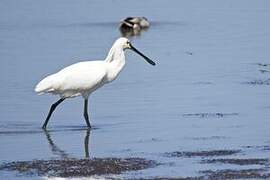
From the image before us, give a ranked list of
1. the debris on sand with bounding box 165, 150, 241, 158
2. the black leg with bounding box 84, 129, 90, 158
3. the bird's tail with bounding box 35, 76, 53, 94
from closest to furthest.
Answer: the debris on sand with bounding box 165, 150, 241, 158
the black leg with bounding box 84, 129, 90, 158
the bird's tail with bounding box 35, 76, 53, 94

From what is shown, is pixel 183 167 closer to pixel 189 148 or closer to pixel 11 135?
pixel 189 148

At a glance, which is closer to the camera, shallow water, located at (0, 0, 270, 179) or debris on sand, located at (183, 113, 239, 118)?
shallow water, located at (0, 0, 270, 179)

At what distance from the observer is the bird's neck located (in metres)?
16.2

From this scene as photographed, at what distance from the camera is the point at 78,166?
12227 millimetres

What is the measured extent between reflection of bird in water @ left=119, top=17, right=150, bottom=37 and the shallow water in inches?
14.0

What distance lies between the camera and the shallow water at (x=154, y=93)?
1363 cm

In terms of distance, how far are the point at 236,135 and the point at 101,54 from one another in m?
9.81

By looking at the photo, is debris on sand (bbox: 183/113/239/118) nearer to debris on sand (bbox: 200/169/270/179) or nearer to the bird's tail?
the bird's tail

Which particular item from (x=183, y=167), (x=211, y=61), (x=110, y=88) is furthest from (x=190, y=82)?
(x=183, y=167)

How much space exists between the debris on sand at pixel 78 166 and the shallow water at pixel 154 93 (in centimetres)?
28

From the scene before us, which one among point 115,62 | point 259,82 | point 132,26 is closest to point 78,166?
point 115,62

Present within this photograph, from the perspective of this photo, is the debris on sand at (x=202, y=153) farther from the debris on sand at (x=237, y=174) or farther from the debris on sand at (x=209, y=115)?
the debris on sand at (x=209, y=115)

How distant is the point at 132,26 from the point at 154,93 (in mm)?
11282

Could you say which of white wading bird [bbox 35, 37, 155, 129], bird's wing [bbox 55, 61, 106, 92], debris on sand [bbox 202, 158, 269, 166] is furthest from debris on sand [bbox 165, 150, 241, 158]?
bird's wing [bbox 55, 61, 106, 92]
